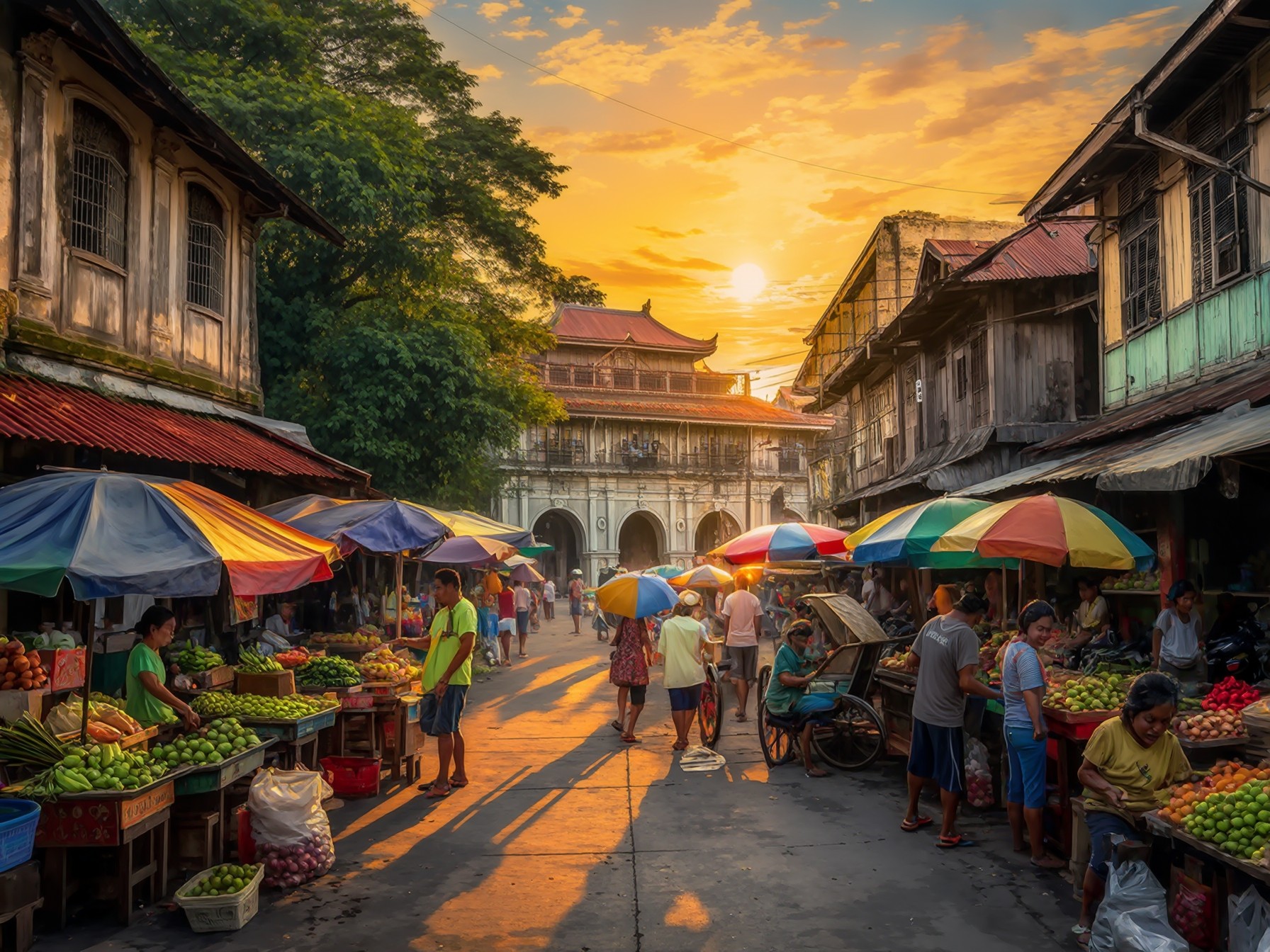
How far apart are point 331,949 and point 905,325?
18.8 meters

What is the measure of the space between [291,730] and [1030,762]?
17.8ft

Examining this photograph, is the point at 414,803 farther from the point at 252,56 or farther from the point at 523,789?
the point at 252,56

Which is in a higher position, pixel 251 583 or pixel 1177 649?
pixel 251 583

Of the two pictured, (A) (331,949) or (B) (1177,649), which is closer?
(A) (331,949)

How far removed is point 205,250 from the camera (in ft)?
42.1

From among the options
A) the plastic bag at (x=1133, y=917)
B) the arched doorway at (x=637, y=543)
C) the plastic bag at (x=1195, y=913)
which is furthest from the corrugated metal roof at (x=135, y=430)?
the arched doorway at (x=637, y=543)

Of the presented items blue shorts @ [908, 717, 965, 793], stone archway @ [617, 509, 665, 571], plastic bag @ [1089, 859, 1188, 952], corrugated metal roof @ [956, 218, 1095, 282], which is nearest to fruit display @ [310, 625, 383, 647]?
blue shorts @ [908, 717, 965, 793]

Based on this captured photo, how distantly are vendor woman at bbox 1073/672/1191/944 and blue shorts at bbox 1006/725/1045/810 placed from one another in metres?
1.10

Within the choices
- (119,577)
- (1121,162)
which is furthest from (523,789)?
(1121,162)

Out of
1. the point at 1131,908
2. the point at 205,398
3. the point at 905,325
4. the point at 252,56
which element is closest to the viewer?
the point at 1131,908

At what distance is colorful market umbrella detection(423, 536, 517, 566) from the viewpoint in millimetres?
14007

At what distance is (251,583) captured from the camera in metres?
6.44

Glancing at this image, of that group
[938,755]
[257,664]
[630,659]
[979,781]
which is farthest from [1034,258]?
[257,664]

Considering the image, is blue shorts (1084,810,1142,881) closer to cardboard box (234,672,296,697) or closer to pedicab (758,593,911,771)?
pedicab (758,593,911,771)
